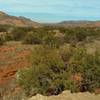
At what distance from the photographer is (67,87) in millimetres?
17422

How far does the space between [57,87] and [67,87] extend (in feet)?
1.65

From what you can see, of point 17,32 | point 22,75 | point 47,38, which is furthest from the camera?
point 17,32

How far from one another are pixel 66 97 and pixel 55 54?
7.48 m

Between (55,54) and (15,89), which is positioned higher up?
(55,54)

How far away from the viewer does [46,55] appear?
784 inches

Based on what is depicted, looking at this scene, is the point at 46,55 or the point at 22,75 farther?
the point at 46,55

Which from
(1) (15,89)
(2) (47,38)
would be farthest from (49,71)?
(2) (47,38)

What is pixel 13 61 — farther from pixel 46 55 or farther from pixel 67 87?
pixel 67 87

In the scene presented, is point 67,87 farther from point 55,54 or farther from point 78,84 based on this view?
point 55,54

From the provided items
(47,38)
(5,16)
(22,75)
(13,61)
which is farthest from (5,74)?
(5,16)

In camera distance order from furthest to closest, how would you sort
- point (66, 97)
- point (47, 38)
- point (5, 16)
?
point (5, 16)
point (47, 38)
point (66, 97)

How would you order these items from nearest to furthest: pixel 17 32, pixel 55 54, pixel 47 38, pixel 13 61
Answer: pixel 55 54 < pixel 13 61 < pixel 47 38 < pixel 17 32

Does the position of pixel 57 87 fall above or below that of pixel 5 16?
above

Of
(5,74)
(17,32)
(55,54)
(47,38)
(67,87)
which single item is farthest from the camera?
(17,32)
